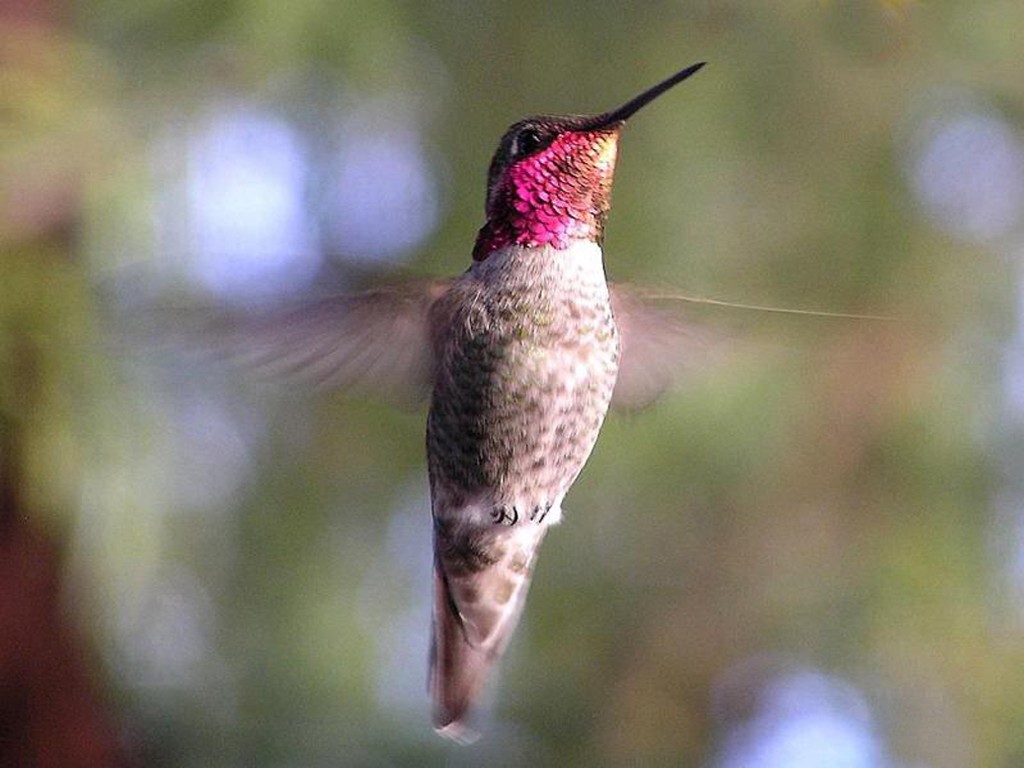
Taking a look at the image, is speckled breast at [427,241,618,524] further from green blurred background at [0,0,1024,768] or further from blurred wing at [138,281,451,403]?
green blurred background at [0,0,1024,768]

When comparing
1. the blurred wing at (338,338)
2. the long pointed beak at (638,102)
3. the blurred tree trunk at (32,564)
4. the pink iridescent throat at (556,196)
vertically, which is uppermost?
the long pointed beak at (638,102)

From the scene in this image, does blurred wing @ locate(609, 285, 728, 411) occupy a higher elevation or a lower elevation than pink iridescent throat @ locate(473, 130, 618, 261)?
lower

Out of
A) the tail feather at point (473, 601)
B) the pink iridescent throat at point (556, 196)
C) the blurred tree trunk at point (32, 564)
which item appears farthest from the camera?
the blurred tree trunk at point (32, 564)

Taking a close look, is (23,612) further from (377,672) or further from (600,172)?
(600,172)

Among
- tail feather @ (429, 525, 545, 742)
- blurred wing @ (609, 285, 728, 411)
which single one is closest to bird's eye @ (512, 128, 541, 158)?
blurred wing @ (609, 285, 728, 411)

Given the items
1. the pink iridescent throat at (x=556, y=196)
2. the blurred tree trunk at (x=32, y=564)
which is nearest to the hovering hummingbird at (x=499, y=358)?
the pink iridescent throat at (x=556, y=196)

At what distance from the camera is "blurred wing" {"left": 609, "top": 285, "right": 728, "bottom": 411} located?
4.30ft

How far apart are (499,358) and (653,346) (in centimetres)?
31

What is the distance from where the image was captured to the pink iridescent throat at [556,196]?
3.25 ft

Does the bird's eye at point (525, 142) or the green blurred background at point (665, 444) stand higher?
the bird's eye at point (525, 142)

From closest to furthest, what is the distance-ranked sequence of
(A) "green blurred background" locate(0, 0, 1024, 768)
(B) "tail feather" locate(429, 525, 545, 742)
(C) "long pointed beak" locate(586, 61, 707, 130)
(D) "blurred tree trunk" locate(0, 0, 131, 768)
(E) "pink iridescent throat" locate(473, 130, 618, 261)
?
1. (C) "long pointed beak" locate(586, 61, 707, 130)
2. (E) "pink iridescent throat" locate(473, 130, 618, 261)
3. (B) "tail feather" locate(429, 525, 545, 742)
4. (D) "blurred tree trunk" locate(0, 0, 131, 768)
5. (A) "green blurred background" locate(0, 0, 1024, 768)

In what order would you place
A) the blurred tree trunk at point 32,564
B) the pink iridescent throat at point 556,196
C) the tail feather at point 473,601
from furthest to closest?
the blurred tree trunk at point 32,564, the tail feather at point 473,601, the pink iridescent throat at point 556,196

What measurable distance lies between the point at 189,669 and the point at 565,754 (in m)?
0.77

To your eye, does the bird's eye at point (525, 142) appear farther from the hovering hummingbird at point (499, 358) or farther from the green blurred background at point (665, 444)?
the green blurred background at point (665, 444)
